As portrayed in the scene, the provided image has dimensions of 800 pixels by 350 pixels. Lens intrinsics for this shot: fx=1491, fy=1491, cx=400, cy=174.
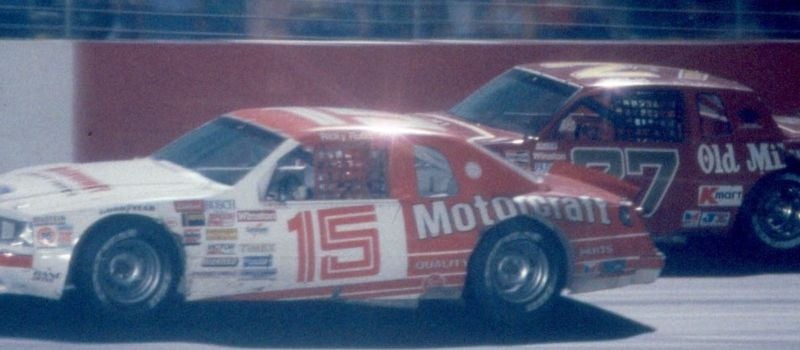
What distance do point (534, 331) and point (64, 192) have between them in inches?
119

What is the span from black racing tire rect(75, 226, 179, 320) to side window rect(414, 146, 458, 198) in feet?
5.43

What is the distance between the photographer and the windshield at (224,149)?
9.01m

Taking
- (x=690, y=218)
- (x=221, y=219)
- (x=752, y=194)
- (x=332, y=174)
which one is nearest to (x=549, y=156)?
(x=690, y=218)

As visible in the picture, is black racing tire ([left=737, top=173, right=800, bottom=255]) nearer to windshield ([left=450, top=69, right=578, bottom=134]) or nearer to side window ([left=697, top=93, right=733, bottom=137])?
side window ([left=697, top=93, right=733, bottom=137])

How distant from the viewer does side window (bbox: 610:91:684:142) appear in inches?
462

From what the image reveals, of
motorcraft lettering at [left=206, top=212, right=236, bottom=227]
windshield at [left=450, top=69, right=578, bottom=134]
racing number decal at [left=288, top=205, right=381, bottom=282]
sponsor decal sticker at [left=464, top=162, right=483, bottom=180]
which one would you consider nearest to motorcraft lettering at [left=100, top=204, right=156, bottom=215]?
motorcraft lettering at [left=206, top=212, right=236, bottom=227]

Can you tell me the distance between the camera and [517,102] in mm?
12109

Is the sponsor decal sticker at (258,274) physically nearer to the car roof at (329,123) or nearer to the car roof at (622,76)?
the car roof at (329,123)

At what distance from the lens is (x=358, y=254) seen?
29.0 ft

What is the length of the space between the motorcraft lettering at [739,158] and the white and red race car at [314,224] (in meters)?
2.03

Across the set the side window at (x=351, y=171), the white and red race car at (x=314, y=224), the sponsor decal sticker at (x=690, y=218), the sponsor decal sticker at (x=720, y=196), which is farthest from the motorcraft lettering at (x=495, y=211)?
the sponsor decal sticker at (x=720, y=196)

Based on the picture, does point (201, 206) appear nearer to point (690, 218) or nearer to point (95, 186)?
point (95, 186)

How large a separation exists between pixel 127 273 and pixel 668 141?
499 cm

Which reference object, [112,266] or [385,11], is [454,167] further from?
[385,11]
